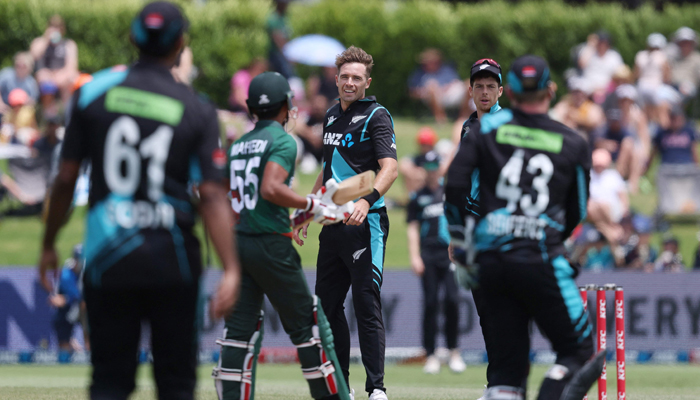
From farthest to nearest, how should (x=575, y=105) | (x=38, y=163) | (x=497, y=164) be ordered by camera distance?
(x=575, y=105) < (x=38, y=163) < (x=497, y=164)

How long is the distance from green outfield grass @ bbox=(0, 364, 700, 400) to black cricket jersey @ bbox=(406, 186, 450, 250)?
5.31ft

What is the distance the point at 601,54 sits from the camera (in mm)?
20969

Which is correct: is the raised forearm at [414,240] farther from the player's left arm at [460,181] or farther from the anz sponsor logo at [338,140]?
the player's left arm at [460,181]

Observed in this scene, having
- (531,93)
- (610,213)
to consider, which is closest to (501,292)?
(531,93)

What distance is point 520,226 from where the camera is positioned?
4.89 meters

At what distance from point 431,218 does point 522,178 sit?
6791 millimetres

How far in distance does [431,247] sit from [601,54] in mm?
11176

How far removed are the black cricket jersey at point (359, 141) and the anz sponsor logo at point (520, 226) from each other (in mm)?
2173

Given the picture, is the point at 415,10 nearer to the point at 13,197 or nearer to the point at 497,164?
the point at 13,197

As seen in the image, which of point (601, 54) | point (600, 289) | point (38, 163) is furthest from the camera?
point (601, 54)

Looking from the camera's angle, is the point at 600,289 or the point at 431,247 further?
the point at 431,247

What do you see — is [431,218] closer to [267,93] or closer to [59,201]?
[267,93]

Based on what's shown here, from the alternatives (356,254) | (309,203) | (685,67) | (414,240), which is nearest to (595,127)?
(685,67)

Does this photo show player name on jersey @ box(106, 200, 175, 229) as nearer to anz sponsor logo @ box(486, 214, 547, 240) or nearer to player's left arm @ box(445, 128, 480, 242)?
player's left arm @ box(445, 128, 480, 242)
